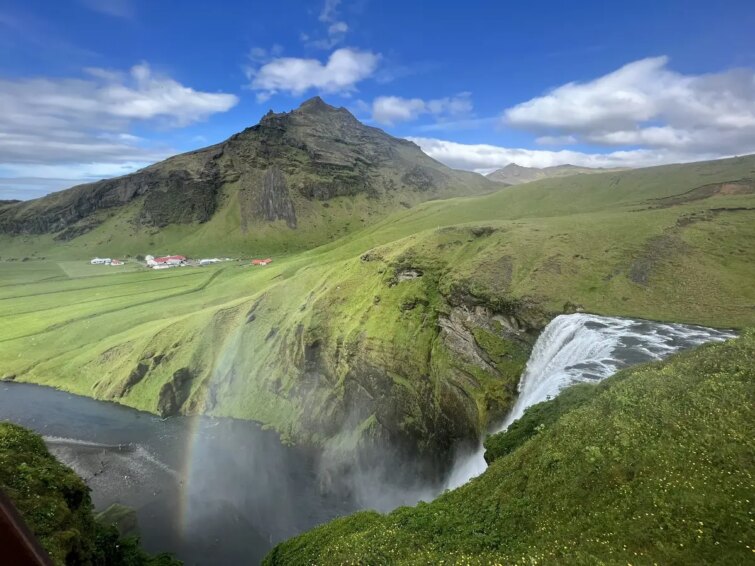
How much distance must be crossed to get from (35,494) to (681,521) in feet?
99.1

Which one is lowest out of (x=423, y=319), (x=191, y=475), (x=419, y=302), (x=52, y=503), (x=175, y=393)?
(x=191, y=475)

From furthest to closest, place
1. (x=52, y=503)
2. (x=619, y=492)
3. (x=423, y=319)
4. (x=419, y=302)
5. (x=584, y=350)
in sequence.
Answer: (x=419, y=302) → (x=423, y=319) → (x=584, y=350) → (x=52, y=503) → (x=619, y=492)

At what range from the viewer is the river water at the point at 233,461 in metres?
42.5

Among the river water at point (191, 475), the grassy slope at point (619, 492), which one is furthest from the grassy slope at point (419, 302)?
the grassy slope at point (619, 492)

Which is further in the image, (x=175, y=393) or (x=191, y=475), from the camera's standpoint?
(x=175, y=393)

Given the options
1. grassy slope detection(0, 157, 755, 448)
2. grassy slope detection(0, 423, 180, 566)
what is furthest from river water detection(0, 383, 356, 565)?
grassy slope detection(0, 423, 180, 566)

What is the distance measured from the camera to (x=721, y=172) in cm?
10406

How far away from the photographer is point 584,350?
41844 mm

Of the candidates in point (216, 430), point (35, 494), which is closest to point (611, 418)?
point (35, 494)

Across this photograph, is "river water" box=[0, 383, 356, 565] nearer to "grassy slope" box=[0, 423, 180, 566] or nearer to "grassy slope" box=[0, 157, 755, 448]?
"grassy slope" box=[0, 157, 755, 448]

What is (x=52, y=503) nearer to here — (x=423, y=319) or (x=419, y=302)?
(x=423, y=319)

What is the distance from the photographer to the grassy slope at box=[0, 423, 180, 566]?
2227 centimetres

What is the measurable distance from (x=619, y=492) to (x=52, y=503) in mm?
28265

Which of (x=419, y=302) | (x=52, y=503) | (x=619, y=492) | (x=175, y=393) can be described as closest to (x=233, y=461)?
(x=175, y=393)
